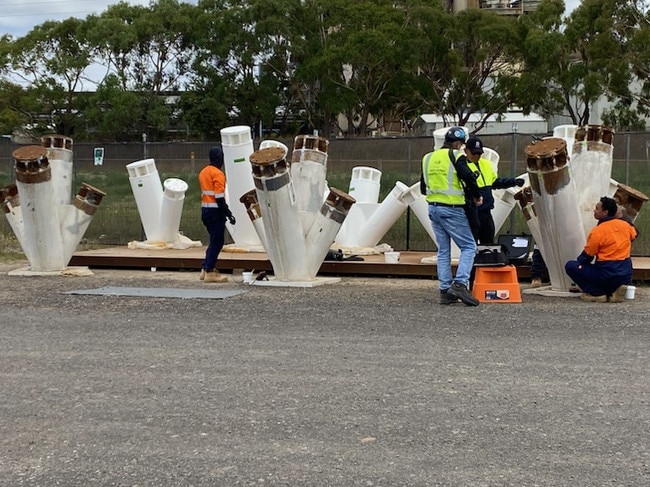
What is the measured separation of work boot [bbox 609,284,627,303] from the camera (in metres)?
10.6

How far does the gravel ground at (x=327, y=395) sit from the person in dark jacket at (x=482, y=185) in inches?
42.0

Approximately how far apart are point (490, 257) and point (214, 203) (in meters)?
4.01

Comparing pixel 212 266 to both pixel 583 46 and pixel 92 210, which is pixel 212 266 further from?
pixel 583 46

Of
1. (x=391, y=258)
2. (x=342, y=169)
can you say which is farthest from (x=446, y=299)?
(x=342, y=169)

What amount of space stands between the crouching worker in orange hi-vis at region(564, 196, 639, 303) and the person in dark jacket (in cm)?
100

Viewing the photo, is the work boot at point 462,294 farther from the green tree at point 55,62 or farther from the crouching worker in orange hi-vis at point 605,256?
the green tree at point 55,62

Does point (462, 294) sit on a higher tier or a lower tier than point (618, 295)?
higher

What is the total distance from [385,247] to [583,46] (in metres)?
32.3

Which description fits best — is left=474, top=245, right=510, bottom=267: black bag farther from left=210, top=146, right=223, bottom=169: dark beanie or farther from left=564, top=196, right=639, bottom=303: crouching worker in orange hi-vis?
left=210, top=146, right=223, bottom=169: dark beanie

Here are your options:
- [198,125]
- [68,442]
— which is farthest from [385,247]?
[198,125]

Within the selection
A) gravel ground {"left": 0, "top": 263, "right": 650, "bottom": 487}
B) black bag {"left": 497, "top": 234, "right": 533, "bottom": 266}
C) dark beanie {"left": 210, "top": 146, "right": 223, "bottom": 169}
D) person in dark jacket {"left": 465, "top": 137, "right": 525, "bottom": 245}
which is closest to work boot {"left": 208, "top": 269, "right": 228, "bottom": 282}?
dark beanie {"left": 210, "top": 146, "right": 223, "bottom": 169}

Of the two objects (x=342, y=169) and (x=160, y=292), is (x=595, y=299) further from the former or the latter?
(x=342, y=169)

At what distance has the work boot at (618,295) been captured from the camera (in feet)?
34.9

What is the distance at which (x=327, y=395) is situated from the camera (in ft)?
20.8
